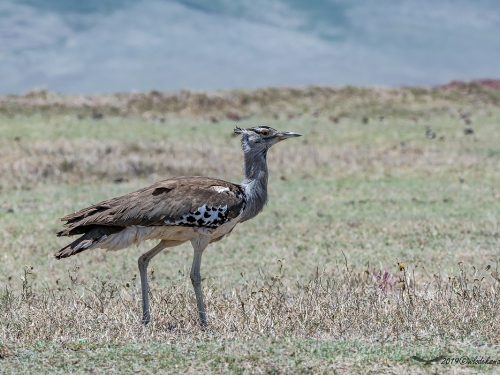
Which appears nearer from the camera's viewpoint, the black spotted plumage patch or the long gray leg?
the long gray leg

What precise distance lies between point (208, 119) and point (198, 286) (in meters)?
28.4

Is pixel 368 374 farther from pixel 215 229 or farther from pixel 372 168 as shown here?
pixel 372 168

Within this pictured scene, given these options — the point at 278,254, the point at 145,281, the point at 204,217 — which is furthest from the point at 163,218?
the point at 278,254

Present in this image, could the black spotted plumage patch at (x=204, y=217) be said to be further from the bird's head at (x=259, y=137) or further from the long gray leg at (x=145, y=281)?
the bird's head at (x=259, y=137)

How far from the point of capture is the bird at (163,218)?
796cm

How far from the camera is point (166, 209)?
805cm

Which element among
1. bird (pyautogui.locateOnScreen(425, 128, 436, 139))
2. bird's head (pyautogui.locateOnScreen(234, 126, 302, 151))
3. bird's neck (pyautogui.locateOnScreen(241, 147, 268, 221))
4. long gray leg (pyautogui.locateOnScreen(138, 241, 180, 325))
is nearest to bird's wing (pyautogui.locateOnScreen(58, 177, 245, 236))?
bird's neck (pyautogui.locateOnScreen(241, 147, 268, 221))

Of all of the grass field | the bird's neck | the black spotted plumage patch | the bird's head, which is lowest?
the grass field

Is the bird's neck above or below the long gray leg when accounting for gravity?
above

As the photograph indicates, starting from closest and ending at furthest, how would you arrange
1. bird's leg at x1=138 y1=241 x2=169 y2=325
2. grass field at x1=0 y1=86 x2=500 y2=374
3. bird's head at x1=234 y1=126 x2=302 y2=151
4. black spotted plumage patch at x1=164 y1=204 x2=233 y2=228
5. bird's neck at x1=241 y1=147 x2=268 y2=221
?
grass field at x1=0 y1=86 x2=500 y2=374, bird's leg at x1=138 y1=241 x2=169 y2=325, black spotted plumage patch at x1=164 y1=204 x2=233 y2=228, bird's neck at x1=241 y1=147 x2=268 y2=221, bird's head at x1=234 y1=126 x2=302 y2=151

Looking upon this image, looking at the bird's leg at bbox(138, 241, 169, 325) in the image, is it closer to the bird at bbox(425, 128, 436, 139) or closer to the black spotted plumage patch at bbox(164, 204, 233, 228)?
the black spotted plumage patch at bbox(164, 204, 233, 228)

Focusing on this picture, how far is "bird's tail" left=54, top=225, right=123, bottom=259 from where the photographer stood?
7801 millimetres

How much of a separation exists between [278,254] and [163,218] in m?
5.29

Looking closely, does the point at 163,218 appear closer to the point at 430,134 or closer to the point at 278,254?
the point at 278,254
